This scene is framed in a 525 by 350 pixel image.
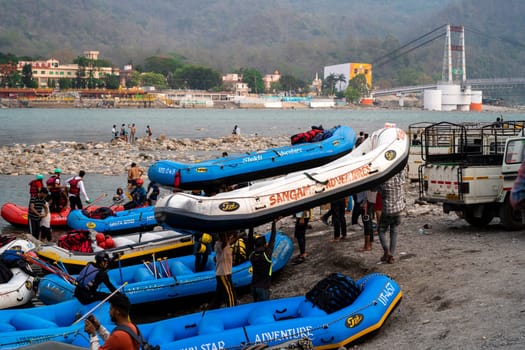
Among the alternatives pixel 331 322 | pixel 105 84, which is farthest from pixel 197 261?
pixel 105 84

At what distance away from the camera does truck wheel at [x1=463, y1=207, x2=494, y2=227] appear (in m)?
13.0

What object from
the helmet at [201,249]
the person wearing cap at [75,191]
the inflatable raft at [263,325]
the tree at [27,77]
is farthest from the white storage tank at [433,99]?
the inflatable raft at [263,325]

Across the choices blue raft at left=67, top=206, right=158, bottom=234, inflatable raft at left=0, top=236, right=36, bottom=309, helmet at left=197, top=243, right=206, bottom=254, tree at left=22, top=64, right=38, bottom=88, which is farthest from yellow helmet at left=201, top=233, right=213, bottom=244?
tree at left=22, top=64, right=38, bottom=88

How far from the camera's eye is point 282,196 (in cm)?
959

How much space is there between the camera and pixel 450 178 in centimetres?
1264

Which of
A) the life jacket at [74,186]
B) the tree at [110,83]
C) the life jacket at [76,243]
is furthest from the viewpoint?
the tree at [110,83]

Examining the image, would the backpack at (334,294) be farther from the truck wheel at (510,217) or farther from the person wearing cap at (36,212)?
the person wearing cap at (36,212)

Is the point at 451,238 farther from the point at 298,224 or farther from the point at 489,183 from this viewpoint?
the point at 298,224

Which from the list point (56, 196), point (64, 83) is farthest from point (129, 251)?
point (64, 83)

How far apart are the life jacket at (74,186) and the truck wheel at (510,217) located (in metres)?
10.4

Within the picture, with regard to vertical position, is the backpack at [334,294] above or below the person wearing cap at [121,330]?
below

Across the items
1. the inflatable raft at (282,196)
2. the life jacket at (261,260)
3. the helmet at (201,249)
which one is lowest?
the helmet at (201,249)

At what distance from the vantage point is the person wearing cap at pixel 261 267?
958 centimetres

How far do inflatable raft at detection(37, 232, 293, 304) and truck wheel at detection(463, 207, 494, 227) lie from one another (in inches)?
144
